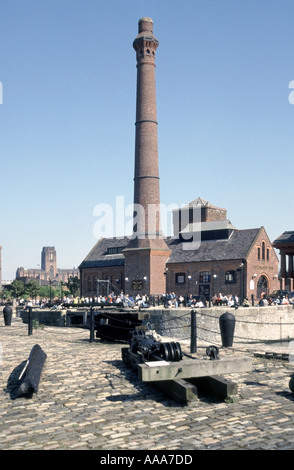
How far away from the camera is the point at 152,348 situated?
27.5ft

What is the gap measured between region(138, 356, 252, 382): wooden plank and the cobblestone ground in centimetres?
48

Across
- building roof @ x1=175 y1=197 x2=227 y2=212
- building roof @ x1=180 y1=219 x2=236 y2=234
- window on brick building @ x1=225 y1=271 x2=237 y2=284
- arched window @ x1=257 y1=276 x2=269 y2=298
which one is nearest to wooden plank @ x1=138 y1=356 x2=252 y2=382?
window on brick building @ x1=225 y1=271 x2=237 y2=284

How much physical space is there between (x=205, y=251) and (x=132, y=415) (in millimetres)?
38212

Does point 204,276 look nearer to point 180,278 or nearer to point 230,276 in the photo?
point 180,278

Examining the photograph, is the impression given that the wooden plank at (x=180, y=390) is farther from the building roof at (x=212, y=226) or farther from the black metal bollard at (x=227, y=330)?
the building roof at (x=212, y=226)

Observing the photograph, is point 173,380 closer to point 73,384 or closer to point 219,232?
point 73,384

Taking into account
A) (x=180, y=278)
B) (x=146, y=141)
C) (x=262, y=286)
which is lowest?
(x=262, y=286)

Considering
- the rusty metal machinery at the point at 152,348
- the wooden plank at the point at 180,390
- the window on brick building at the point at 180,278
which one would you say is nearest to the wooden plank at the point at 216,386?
the wooden plank at the point at 180,390

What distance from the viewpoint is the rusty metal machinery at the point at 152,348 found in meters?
7.74

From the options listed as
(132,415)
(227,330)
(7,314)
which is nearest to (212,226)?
(7,314)

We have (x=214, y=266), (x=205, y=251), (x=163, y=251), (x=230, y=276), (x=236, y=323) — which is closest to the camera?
(x=236, y=323)

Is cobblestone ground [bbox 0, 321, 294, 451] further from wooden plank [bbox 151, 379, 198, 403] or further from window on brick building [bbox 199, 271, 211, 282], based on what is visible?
window on brick building [bbox 199, 271, 211, 282]

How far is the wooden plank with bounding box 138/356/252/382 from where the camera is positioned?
7.02 m

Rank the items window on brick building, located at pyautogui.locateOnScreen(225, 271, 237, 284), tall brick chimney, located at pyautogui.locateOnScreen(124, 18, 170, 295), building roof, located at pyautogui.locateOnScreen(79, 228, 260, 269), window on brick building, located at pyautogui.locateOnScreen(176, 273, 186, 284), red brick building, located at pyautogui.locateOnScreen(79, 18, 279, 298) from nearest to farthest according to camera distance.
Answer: tall brick chimney, located at pyautogui.locateOnScreen(124, 18, 170, 295) < red brick building, located at pyautogui.locateOnScreen(79, 18, 279, 298) < window on brick building, located at pyautogui.locateOnScreen(225, 271, 237, 284) < building roof, located at pyautogui.locateOnScreen(79, 228, 260, 269) < window on brick building, located at pyautogui.locateOnScreen(176, 273, 186, 284)
